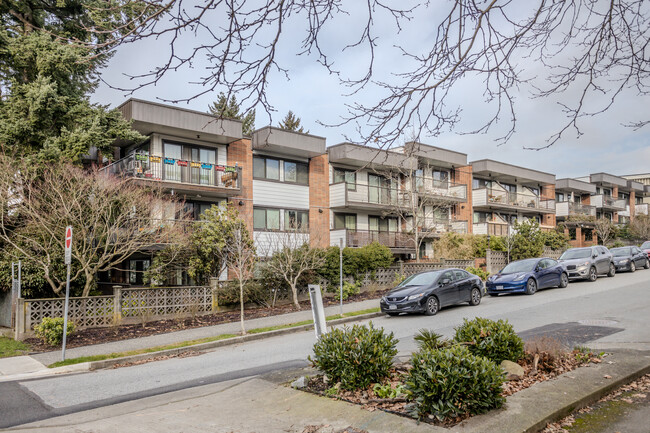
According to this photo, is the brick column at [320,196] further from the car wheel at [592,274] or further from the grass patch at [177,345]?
the car wheel at [592,274]

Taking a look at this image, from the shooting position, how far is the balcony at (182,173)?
68.4 ft

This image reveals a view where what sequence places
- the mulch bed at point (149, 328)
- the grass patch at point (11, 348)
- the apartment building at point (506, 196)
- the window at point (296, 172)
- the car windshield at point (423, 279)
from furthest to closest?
the apartment building at point (506, 196) → the window at point (296, 172) → the car windshield at point (423, 279) → the mulch bed at point (149, 328) → the grass patch at point (11, 348)

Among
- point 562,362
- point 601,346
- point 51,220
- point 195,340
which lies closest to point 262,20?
point 562,362

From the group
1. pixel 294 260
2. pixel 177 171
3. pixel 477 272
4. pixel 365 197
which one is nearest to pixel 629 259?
pixel 477 272

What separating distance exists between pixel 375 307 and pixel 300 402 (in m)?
13.4

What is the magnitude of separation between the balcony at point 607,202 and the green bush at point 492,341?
190 ft

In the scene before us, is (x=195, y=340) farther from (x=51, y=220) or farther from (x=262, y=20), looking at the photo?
(x=262, y=20)

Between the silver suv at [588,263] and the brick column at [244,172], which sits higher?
the brick column at [244,172]

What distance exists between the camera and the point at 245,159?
25953 mm

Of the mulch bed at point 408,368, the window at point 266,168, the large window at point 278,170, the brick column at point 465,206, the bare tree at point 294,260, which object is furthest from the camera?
the brick column at point 465,206

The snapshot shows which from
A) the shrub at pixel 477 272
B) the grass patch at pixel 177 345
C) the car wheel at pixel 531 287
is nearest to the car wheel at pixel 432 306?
the grass patch at pixel 177 345

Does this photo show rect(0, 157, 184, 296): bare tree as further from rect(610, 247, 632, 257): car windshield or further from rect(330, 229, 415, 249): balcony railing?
rect(610, 247, 632, 257): car windshield

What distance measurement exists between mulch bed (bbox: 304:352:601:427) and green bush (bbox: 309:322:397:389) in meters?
0.12

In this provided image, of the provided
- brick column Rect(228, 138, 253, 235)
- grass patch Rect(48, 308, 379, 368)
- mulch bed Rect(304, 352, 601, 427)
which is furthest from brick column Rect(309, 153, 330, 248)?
mulch bed Rect(304, 352, 601, 427)
